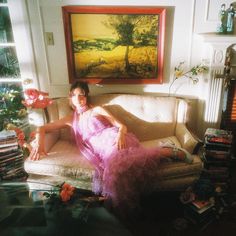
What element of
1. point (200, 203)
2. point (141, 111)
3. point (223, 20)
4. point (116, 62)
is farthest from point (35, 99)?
point (223, 20)

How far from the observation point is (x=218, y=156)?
2154 mm

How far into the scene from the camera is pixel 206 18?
7.46 feet

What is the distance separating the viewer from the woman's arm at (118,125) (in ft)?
6.74

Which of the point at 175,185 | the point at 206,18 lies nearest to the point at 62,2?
the point at 206,18

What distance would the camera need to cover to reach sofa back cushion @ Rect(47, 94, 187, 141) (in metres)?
2.38

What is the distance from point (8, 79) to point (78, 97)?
0.92 metres

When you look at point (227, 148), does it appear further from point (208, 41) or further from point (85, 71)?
point (85, 71)

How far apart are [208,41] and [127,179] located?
1.38 meters

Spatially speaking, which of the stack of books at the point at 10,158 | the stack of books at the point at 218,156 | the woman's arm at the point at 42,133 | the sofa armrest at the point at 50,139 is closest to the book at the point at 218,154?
the stack of books at the point at 218,156

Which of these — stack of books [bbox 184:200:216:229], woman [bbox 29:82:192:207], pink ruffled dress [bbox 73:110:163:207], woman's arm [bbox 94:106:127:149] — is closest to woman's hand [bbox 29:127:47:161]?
woman [bbox 29:82:192:207]

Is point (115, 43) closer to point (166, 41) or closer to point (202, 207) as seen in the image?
point (166, 41)

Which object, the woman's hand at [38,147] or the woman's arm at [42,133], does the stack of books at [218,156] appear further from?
the woman's hand at [38,147]

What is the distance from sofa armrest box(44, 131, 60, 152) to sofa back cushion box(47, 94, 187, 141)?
0.16 meters

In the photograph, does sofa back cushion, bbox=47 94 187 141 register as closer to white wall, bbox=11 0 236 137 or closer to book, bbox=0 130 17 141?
white wall, bbox=11 0 236 137
